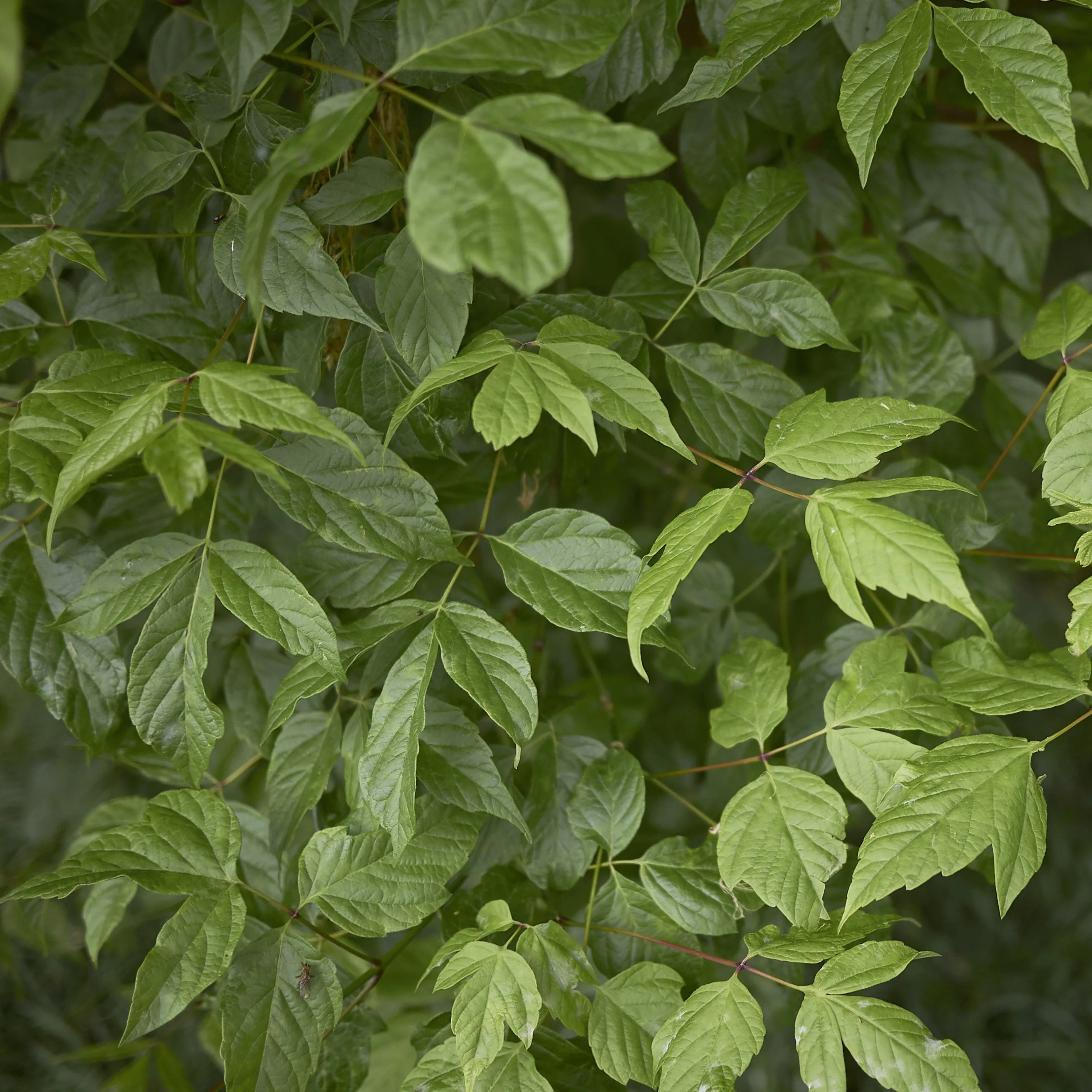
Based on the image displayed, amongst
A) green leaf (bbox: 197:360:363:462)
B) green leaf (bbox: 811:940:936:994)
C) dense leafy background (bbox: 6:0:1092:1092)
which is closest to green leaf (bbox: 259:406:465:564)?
dense leafy background (bbox: 6:0:1092:1092)

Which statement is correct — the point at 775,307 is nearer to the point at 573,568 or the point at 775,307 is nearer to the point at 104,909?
the point at 573,568

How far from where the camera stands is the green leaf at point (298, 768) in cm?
78

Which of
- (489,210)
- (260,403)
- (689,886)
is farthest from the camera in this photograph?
(689,886)

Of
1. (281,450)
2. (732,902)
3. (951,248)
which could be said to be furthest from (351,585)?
(951,248)

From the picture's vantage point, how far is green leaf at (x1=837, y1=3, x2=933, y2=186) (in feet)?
2.10

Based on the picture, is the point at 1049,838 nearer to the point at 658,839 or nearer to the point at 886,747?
the point at 658,839

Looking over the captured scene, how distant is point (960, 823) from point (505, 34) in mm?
621

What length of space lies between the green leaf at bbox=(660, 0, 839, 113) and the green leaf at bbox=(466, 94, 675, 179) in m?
0.24

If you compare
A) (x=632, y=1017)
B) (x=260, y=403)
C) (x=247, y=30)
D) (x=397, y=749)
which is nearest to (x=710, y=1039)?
(x=632, y=1017)

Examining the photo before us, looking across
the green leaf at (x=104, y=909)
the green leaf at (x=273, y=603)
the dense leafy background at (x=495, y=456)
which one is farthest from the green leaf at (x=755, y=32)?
the green leaf at (x=104, y=909)

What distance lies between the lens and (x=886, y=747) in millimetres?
719

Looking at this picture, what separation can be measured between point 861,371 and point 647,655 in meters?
0.44

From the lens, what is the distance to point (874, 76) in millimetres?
646

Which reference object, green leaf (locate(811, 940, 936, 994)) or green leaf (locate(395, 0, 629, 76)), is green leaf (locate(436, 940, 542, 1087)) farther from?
green leaf (locate(395, 0, 629, 76))
